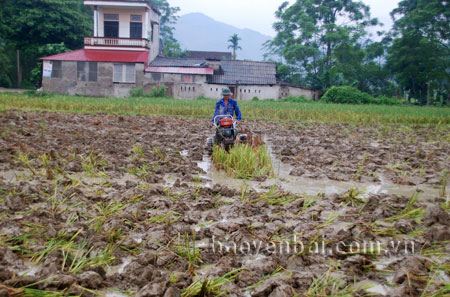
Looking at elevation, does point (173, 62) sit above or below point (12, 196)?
above

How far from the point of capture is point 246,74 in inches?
1152

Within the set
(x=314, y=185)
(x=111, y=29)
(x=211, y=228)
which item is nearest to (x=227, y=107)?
(x=314, y=185)

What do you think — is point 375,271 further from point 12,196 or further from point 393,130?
point 393,130

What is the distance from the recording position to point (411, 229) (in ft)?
11.3

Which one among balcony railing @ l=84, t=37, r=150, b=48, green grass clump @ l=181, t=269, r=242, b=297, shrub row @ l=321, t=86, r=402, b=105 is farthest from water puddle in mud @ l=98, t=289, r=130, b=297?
shrub row @ l=321, t=86, r=402, b=105

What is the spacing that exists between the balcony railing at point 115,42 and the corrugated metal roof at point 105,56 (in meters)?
0.46

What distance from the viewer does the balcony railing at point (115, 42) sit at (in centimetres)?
2600

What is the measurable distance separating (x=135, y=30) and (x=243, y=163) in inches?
911

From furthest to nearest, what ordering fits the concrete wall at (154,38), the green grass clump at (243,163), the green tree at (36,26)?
the green tree at (36,26), the concrete wall at (154,38), the green grass clump at (243,163)

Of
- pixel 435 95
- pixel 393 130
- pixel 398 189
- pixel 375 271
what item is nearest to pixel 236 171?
pixel 398 189

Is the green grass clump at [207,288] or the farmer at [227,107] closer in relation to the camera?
the green grass clump at [207,288]

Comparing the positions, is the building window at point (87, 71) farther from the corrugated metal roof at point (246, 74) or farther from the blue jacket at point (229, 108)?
the blue jacket at point (229, 108)

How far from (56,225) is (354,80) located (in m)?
33.3

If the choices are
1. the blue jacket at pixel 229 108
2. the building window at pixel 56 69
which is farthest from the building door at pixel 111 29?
the blue jacket at pixel 229 108
